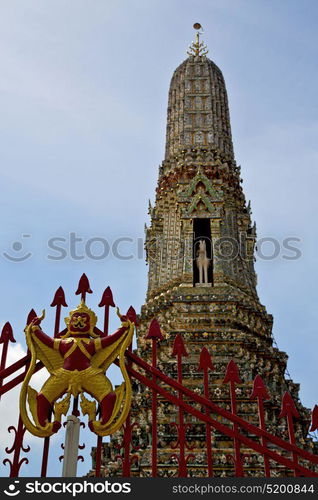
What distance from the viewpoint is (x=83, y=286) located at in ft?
30.2

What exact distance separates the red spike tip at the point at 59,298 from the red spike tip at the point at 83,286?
236mm

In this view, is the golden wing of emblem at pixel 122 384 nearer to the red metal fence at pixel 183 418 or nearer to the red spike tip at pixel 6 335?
the red metal fence at pixel 183 418

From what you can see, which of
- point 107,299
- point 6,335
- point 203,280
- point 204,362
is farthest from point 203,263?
point 204,362

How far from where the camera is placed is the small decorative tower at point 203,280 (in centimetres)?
1619

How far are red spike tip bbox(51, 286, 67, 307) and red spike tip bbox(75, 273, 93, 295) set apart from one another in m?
0.24

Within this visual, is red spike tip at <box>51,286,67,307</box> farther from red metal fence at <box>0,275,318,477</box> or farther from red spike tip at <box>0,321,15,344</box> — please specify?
red spike tip at <box>0,321,15,344</box>

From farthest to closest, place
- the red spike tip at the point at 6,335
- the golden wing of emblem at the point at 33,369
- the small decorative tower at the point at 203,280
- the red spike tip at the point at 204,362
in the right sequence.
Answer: the small decorative tower at the point at 203,280 → the red spike tip at the point at 6,335 → the golden wing of emblem at the point at 33,369 → the red spike tip at the point at 204,362

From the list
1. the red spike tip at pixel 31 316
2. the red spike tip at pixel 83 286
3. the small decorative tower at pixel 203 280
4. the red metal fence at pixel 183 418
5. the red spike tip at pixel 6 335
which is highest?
the small decorative tower at pixel 203 280

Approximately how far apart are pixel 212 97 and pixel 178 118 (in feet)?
5.30

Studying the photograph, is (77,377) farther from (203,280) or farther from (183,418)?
(203,280)

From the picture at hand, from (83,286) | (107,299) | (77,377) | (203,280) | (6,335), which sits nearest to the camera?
(77,377)

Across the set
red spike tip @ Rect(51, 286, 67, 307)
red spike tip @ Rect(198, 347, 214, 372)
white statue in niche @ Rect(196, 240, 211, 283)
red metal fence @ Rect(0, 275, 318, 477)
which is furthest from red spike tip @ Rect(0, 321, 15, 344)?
white statue in niche @ Rect(196, 240, 211, 283)

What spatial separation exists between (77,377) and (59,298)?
1.16 metres

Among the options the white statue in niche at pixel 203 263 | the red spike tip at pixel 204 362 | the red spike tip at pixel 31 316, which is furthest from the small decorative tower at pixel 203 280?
the red spike tip at pixel 204 362
